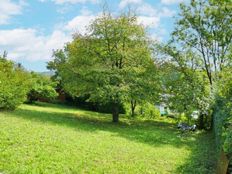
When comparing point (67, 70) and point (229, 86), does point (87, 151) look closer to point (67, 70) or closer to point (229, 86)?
point (229, 86)

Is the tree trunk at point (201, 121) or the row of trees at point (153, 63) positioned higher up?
the row of trees at point (153, 63)

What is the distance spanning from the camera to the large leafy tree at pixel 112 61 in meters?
16.1

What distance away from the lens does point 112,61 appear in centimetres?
1688

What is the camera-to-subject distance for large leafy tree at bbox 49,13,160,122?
1608 centimetres

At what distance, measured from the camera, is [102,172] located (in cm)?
712

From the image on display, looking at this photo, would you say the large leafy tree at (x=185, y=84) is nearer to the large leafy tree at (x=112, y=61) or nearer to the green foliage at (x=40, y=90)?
the large leafy tree at (x=112, y=61)

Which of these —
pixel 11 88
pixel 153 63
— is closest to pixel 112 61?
pixel 153 63

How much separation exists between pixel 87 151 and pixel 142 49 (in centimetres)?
935

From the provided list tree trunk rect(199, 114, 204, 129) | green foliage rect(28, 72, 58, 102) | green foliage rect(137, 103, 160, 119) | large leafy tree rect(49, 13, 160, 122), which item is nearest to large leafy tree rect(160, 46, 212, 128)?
tree trunk rect(199, 114, 204, 129)

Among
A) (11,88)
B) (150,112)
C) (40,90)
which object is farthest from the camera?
(40,90)

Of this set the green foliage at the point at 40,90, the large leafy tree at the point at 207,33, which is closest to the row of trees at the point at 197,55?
the large leafy tree at the point at 207,33

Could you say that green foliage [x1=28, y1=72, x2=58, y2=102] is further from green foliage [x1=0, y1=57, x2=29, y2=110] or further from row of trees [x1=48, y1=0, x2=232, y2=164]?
row of trees [x1=48, y1=0, x2=232, y2=164]

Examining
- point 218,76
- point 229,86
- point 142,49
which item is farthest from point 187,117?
point 229,86

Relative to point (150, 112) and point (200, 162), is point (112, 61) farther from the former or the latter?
point (200, 162)
